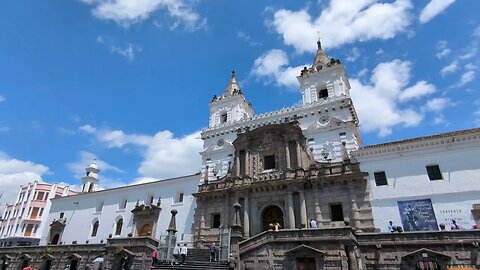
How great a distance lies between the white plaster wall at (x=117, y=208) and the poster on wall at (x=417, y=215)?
1841 centimetres

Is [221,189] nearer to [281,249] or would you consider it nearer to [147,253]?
[147,253]

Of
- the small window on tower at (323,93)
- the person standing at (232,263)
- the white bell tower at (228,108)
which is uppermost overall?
the white bell tower at (228,108)

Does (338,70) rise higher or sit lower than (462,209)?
higher

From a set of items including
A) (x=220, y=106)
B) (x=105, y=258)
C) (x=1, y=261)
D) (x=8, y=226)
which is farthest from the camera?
(x=8, y=226)

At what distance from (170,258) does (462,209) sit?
1982 cm

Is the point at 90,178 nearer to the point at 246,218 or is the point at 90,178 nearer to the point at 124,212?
the point at 124,212

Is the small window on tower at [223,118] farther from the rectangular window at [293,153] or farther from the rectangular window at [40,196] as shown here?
the rectangular window at [40,196]

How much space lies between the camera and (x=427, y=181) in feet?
66.5

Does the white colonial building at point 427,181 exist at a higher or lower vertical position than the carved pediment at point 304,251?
higher

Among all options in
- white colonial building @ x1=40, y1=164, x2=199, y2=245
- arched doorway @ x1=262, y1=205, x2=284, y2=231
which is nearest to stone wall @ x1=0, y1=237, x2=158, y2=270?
white colonial building @ x1=40, y1=164, x2=199, y2=245

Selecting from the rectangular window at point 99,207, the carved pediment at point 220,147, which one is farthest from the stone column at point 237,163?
the rectangular window at point 99,207

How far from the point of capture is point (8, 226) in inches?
1973

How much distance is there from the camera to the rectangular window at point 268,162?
88.9 ft

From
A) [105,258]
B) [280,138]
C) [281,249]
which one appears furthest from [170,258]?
[280,138]
